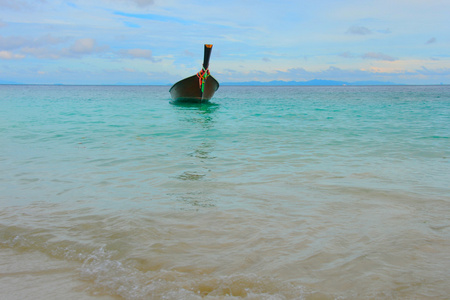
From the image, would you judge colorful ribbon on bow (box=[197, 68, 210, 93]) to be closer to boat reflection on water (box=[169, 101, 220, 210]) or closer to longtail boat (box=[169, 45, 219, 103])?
longtail boat (box=[169, 45, 219, 103])

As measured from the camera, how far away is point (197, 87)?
27.9 m

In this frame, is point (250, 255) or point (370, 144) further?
point (370, 144)

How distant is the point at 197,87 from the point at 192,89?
514mm

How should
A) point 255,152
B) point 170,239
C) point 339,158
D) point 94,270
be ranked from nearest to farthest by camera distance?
point 94,270
point 170,239
point 339,158
point 255,152

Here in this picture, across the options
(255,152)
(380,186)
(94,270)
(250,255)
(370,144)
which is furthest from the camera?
(370,144)

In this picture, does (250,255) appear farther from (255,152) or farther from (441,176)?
(255,152)

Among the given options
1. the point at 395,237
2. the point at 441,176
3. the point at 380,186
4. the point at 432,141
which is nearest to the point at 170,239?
the point at 395,237

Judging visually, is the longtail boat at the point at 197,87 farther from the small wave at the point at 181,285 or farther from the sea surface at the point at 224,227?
the small wave at the point at 181,285

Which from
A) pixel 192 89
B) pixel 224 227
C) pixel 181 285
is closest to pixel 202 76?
pixel 192 89

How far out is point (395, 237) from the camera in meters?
3.42

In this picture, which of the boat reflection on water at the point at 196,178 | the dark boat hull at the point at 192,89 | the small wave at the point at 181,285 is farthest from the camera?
the dark boat hull at the point at 192,89

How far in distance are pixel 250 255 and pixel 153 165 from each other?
4334 mm

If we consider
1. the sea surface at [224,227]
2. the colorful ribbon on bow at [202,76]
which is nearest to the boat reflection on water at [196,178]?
the sea surface at [224,227]

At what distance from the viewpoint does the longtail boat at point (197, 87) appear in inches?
1064
